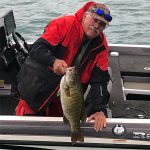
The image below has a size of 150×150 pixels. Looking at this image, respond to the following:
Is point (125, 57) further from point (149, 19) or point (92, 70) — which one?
point (149, 19)

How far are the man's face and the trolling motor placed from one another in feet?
5.04

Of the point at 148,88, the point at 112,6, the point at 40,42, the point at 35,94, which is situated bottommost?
the point at 112,6

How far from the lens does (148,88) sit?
651cm

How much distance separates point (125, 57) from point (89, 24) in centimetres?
262

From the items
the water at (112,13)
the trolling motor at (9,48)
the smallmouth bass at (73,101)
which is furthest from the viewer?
the water at (112,13)

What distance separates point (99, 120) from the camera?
14.9 feet

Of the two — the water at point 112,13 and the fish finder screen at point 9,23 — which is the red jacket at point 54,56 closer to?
the fish finder screen at point 9,23

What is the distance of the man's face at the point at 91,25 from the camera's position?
4453mm

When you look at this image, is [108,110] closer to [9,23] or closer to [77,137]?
[77,137]

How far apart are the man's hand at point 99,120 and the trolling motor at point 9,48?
169 centimetres

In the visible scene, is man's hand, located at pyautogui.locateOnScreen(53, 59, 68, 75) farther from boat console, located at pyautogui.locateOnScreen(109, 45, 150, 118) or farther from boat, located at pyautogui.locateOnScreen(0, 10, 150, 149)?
boat console, located at pyautogui.locateOnScreen(109, 45, 150, 118)

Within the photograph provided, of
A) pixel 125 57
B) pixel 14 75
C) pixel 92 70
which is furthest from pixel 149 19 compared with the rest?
pixel 92 70

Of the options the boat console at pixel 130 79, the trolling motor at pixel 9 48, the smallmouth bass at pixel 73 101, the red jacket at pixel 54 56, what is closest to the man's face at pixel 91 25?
the red jacket at pixel 54 56

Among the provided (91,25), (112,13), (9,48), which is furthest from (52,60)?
(112,13)
